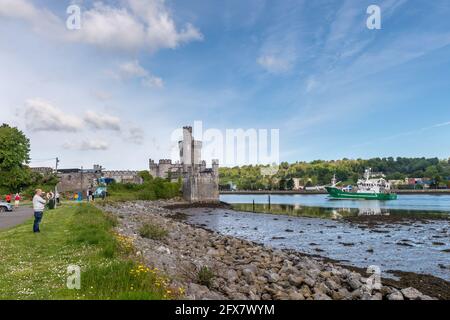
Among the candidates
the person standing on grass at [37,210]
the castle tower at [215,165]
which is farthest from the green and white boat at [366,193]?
the person standing on grass at [37,210]

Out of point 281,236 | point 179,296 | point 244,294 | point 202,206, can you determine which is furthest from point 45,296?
point 202,206

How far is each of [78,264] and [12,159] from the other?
61.0 m

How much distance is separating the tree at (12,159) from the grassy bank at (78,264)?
51.8 meters

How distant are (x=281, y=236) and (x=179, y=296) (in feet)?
77.5

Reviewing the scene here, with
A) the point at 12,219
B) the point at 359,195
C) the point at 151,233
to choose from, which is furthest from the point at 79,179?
the point at 359,195

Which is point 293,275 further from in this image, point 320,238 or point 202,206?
point 202,206

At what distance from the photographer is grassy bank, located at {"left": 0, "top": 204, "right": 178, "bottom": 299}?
7922mm

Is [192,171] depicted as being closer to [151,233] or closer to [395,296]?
[151,233]

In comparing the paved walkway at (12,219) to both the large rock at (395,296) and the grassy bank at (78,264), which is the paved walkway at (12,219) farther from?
the large rock at (395,296)

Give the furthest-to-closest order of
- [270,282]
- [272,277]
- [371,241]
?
[371,241] → [272,277] → [270,282]

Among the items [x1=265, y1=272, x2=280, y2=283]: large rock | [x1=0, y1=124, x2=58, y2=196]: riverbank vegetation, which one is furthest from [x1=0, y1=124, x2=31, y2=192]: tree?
[x1=265, y1=272, x2=280, y2=283]: large rock

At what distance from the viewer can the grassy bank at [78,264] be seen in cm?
792

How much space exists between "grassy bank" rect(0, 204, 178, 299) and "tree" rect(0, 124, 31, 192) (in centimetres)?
5176

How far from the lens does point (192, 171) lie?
82125 mm
